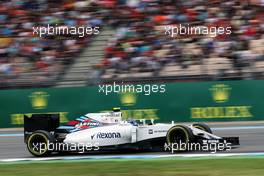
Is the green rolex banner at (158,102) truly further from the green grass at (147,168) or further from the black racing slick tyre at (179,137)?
the green grass at (147,168)

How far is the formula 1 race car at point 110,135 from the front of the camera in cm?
949

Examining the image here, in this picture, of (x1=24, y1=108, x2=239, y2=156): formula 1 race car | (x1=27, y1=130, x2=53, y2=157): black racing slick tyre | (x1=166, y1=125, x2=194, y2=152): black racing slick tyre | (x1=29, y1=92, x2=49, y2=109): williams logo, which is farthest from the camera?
(x1=29, y1=92, x2=49, y2=109): williams logo

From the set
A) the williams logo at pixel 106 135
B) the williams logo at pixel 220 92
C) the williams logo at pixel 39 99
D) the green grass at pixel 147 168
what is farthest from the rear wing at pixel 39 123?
the williams logo at pixel 39 99

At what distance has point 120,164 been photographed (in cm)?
862

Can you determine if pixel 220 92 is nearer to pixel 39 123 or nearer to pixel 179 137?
pixel 179 137

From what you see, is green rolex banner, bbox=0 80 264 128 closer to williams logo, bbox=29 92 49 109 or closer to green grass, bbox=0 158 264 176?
williams logo, bbox=29 92 49 109

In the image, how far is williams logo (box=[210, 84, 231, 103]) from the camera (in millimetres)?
16000

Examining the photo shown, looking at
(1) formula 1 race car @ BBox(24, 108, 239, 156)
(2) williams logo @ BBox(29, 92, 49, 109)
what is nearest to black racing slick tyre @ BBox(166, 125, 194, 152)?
(1) formula 1 race car @ BBox(24, 108, 239, 156)

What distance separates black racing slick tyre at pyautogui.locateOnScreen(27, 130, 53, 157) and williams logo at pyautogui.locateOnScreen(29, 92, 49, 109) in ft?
23.3

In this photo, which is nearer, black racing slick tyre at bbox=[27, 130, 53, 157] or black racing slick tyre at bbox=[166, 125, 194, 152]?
black racing slick tyre at bbox=[166, 125, 194, 152]

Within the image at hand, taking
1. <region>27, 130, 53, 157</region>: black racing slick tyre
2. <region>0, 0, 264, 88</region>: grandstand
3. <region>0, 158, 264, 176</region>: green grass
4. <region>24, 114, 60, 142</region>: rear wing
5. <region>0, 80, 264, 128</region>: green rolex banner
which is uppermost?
<region>0, 0, 264, 88</region>: grandstand

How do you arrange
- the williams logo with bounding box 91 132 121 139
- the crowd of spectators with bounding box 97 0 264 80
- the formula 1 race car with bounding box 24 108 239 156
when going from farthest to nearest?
the crowd of spectators with bounding box 97 0 264 80
the williams logo with bounding box 91 132 121 139
the formula 1 race car with bounding box 24 108 239 156

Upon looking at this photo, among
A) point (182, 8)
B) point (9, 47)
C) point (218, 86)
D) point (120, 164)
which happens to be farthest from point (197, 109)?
point (120, 164)

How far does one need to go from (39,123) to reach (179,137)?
2689 millimetres
